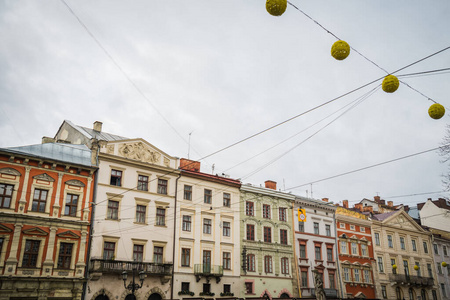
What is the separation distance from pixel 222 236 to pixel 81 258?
12.9 m

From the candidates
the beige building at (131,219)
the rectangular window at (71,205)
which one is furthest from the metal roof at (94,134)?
the rectangular window at (71,205)

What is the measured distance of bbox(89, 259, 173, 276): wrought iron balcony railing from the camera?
1059 inches

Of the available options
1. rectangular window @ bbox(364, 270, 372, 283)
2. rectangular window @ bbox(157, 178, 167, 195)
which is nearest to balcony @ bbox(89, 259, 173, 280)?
rectangular window @ bbox(157, 178, 167, 195)

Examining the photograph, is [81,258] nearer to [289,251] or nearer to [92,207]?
[92,207]

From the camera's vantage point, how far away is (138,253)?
29953 millimetres

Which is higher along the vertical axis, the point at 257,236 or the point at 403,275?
the point at 257,236

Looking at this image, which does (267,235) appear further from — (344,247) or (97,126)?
(97,126)

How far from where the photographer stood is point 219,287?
33.5 m

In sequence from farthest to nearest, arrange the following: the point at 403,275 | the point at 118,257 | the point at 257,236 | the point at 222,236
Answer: the point at 403,275 < the point at 257,236 < the point at 222,236 < the point at 118,257

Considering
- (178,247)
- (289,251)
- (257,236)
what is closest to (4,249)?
(178,247)

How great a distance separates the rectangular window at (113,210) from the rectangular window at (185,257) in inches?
256

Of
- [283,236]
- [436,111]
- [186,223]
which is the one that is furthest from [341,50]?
[283,236]

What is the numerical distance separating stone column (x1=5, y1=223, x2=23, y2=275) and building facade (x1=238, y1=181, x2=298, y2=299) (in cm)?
1873

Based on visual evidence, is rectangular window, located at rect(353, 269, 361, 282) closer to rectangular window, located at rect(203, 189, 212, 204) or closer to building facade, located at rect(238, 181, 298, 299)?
building facade, located at rect(238, 181, 298, 299)
